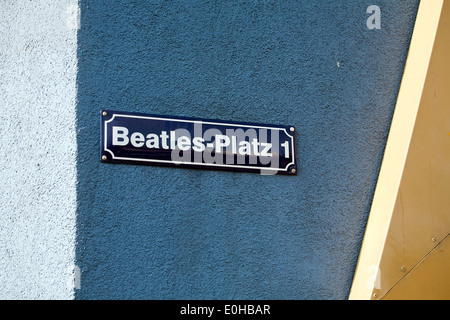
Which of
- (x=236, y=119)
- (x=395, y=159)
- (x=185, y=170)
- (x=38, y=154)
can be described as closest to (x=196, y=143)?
(x=185, y=170)

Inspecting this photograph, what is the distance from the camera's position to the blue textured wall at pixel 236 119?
2158mm

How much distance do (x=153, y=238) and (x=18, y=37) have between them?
3.84ft

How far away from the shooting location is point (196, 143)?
7.52 feet

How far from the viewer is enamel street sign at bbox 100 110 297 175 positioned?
219 centimetres

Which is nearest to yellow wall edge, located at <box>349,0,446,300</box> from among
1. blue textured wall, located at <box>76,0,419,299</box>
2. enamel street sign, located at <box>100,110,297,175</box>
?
blue textured wall, located at <box>76,0,419,299</box>

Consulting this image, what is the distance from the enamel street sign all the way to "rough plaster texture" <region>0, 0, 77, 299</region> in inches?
7.8

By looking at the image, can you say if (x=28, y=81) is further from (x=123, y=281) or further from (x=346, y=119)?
(x=346, y=119)

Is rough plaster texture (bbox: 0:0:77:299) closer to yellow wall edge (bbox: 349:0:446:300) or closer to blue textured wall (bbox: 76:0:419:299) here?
blue textured wall (bbox: 76:0:419:299)

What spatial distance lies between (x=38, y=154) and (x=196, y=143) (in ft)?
2.32

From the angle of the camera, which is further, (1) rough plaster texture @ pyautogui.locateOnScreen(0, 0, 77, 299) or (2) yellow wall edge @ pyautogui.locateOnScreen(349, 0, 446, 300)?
(2) yellow wall edge @ pyautogui.locateOnScreen(349, 0, 446, 300)

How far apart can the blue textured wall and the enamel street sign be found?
4cm

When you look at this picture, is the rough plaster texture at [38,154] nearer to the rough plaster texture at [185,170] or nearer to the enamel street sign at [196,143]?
the rough plaster texture at [185,170]

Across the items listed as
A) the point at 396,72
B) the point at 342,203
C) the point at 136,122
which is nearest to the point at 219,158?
the point at 136,122

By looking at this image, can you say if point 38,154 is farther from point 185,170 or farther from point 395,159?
point 395,159
